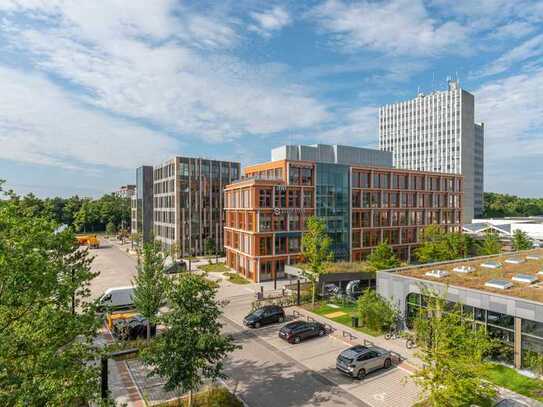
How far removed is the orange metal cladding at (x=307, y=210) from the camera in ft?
162

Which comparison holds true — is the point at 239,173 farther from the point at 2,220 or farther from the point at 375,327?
the point at 2,220

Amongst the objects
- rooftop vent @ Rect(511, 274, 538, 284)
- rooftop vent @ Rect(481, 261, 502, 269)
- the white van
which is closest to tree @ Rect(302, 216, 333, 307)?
rooftop vent @ Rect(481, 261, 502, 269)

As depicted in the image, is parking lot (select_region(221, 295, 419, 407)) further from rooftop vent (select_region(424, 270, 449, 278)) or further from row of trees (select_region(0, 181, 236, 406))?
row of trees (select_region(0, 181, 236, 406))

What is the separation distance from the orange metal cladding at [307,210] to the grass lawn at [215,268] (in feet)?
5.07

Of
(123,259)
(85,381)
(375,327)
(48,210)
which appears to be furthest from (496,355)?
(123,259)

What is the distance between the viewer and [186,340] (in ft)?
52.5

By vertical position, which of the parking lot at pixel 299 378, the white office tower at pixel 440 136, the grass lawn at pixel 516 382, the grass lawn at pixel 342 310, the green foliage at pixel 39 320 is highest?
the white office tower at pixel 440 136

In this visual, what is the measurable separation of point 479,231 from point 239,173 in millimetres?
61826

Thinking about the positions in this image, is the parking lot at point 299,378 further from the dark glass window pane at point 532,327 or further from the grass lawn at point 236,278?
the grass lawn at point 236,278

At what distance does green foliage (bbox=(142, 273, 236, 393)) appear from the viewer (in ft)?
52.1

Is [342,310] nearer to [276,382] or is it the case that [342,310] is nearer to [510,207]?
[276,382]

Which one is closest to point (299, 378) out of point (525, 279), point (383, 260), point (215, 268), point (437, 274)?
point (437, 274)

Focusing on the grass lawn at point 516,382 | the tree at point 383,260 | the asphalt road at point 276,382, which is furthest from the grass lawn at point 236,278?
the grass lawn at point 516,382

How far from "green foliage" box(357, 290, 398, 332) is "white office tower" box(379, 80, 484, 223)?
123m
